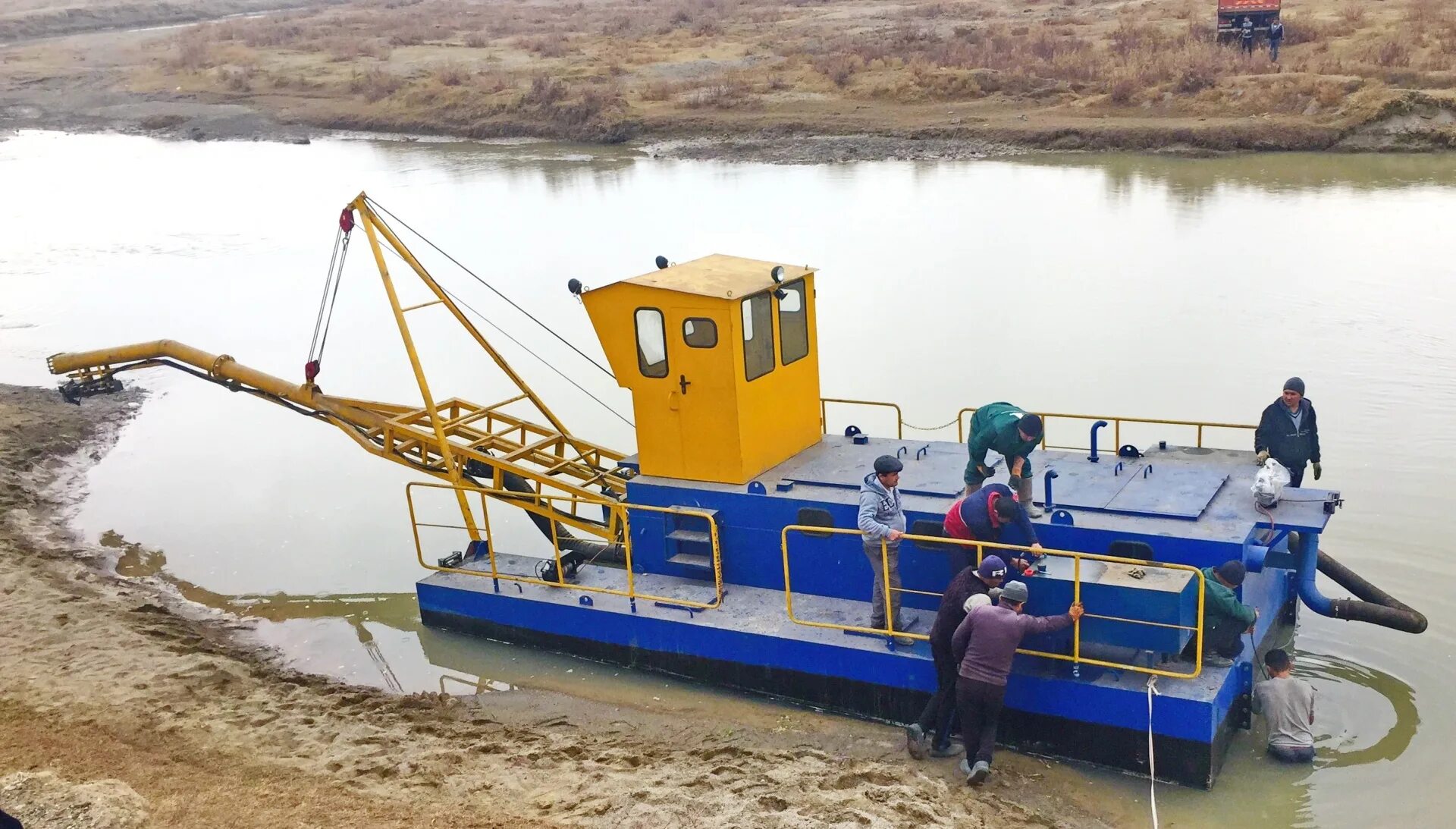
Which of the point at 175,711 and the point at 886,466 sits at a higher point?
the point at 886,466

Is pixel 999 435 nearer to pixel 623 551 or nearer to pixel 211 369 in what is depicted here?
pixel 623 551

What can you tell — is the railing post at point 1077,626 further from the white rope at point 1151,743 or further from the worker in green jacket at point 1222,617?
the worker in green jacket at point 1222,617

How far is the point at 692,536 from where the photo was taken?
9898 mm

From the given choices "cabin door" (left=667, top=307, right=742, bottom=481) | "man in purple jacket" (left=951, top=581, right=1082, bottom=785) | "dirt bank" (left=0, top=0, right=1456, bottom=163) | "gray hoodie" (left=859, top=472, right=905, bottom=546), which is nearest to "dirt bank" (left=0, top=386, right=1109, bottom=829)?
"man in purple jacket" (left=951, top=581, right=1082, bottom=785)

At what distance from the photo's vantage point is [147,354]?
12078 millimetres

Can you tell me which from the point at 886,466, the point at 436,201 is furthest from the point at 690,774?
the point at 436,201

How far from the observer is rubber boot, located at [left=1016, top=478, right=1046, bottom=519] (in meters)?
8.62

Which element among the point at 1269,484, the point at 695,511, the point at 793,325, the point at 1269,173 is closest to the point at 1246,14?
the point at 1269,173

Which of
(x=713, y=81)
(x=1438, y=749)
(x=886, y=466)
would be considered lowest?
(x=1438, y=749)

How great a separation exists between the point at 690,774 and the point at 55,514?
33.5ft

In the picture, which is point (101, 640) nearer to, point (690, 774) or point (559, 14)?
point (690, 774)

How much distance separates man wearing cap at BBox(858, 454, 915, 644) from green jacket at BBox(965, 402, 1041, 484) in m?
0.66

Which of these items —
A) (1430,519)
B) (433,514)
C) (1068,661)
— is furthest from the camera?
(433,514)

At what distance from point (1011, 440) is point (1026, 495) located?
0.49 metres
